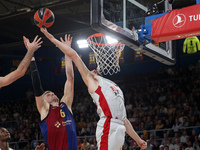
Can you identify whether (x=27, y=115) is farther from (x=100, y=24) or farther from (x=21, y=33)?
(x=100, y=24)

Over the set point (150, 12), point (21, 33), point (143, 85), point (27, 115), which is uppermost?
point (21, 33)

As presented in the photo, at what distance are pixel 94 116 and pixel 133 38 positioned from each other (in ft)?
28.9

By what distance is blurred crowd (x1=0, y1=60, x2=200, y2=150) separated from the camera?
10.9 metres

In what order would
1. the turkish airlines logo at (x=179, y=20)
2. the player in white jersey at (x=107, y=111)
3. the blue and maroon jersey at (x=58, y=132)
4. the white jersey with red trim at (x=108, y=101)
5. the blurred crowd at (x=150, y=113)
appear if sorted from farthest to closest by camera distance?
the blurred crowd at (x=150, y=113), the turkish airlines logo at (x=179, y=20), the blue and maroon jersey at (x=58, y=132), the white jersey with red trim at (x=108, y=101), the player in white jersey at (x=107, y=111)

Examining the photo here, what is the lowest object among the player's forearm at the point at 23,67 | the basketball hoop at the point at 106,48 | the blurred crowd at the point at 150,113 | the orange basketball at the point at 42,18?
the blurred crowd at the point at 150,113

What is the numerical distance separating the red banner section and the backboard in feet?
1.39

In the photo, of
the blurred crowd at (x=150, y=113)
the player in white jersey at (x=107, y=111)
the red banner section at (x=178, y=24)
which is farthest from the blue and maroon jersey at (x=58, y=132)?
the blurred crowd at (x=150, y=113)

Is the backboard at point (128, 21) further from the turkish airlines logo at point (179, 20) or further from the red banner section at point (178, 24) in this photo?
the turkish airlines logo at point (179, 20)

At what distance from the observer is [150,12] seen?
6.27m

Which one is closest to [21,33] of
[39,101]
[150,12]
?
[150,12]

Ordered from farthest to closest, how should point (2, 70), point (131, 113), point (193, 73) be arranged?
point (2, 70)
point (193, 73)
point (131, 113)

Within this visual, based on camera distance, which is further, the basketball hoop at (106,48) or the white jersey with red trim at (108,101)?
the basketball hoop at (106,48)

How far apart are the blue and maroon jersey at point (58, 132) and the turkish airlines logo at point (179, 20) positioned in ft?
8.49

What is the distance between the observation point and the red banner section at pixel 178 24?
5255 millimetres
